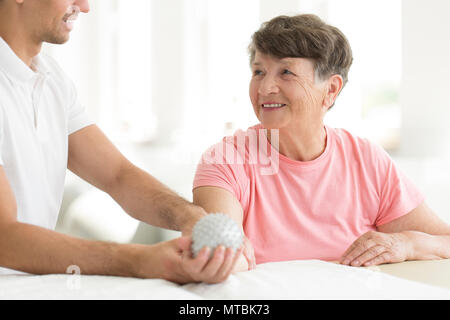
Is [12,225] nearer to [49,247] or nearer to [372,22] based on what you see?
[49,247]

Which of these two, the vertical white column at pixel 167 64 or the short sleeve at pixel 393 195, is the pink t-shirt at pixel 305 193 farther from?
the vertical white column at pixel 167 64

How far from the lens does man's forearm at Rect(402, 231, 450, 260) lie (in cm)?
147

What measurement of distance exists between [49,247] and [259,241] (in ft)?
2.32

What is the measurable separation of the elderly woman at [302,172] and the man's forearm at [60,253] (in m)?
0.50

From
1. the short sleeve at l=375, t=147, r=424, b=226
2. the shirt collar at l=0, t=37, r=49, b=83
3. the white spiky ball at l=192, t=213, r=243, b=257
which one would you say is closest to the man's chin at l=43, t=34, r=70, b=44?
the shirt collar at l=0, t=37, r=49, b=83

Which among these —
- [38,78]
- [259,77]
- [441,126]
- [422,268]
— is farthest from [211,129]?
[422,268]

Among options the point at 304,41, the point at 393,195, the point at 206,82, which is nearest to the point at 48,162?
the point at 304,41

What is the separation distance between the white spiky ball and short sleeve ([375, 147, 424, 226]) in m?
0.80

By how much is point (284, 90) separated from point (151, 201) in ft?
1.75

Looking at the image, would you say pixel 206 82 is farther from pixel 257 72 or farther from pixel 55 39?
pixel 55 39

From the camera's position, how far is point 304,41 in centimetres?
171

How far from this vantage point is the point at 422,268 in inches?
53.5

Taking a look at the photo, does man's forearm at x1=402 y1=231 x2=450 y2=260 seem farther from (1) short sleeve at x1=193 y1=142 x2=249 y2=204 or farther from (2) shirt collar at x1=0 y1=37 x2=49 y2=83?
(2) shirt collar at x1=0 y1=37 x2=49 y2=83

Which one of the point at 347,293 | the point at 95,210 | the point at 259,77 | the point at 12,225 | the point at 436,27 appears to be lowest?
the point at 95,210
